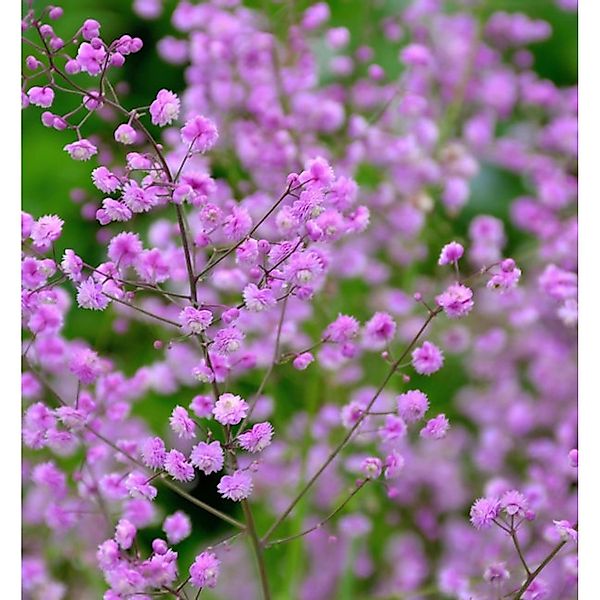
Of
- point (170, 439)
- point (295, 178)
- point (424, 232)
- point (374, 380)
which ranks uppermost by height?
point (295, 178)

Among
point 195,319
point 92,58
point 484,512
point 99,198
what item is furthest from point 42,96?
point 99,198

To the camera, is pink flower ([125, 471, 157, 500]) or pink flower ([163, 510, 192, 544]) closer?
pink flower ([125, 471, 157, 500])

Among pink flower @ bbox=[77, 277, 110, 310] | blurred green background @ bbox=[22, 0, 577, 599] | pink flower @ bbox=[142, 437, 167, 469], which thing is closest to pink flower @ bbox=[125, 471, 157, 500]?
pink flower @ bbox=[142, 437, 167, 469]

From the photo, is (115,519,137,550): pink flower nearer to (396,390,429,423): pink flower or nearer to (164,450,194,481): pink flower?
(164,450,194,481): pink flower

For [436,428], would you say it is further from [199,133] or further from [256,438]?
[199,133]

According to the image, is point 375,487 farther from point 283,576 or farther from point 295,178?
point 295,178

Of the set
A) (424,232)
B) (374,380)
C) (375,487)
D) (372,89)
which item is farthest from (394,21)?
(375,487)
